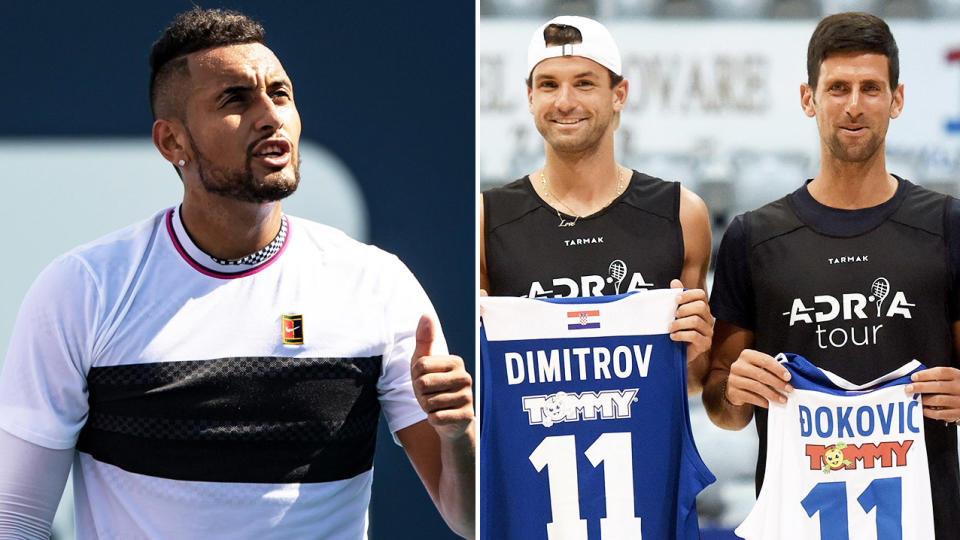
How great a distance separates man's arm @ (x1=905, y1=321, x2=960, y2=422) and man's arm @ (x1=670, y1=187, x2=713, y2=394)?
0.49m

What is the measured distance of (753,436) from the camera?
3.11m

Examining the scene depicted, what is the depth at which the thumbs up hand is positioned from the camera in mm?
2059

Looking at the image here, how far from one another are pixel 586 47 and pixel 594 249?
0.51 meters

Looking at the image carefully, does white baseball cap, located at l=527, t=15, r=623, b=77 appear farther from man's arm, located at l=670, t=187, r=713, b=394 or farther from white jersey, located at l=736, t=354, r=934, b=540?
white jersey, located at l=736, t=354, r=934, b=540

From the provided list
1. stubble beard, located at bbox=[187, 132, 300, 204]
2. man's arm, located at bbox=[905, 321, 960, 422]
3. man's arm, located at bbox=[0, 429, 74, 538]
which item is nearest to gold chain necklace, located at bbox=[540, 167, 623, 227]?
stubble beard, located at bbox=[187, 132, 300, 204]

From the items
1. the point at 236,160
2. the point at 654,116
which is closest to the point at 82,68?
the point at 236,160

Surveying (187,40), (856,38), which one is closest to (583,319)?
(856,38)

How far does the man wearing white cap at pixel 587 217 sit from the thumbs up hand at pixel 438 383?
0.58 m

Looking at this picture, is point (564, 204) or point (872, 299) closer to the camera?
point (872, 299)

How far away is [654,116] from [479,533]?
135 cm

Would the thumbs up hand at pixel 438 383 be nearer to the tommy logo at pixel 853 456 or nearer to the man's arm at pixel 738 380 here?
the man's arm at pixel 738 380

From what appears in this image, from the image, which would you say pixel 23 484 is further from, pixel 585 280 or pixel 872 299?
pixel 872 299

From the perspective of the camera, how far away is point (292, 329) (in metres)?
2.21

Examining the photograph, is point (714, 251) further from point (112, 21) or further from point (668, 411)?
point (112, 21)
